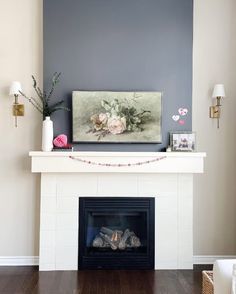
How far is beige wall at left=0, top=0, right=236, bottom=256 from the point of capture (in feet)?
12.0

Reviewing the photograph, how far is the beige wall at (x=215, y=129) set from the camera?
378 cm

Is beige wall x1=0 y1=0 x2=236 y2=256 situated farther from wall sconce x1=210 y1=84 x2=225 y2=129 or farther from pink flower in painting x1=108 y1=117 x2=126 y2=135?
pink flower in painting x1=108 y1=117 x2=126 y2=135

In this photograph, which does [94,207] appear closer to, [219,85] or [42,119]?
[42,119]

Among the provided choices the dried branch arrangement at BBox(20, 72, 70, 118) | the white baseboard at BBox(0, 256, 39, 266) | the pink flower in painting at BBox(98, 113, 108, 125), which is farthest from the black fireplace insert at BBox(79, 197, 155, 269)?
the dried branch arrangement at BBox(20, 72, 70, 118)

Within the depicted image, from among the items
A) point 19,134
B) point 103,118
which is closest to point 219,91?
point 103,118

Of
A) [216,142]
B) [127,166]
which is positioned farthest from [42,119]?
[216,142]

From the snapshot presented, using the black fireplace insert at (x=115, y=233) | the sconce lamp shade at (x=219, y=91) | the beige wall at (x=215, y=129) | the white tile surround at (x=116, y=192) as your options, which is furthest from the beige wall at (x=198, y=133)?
the black fireplace insert at (x=115, y=233)

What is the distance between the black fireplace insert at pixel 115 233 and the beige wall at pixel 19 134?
0.55 m

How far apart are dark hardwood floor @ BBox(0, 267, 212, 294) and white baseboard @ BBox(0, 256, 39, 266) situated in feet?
0.27

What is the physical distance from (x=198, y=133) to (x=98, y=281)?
1.83m

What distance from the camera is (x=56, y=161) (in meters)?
3.45

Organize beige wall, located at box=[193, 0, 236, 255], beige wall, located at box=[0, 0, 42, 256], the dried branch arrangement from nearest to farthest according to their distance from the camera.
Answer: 1. the dried branch arrangement
2. beige wall, located at box=[0, 0, 42, 256]
3. beige wall, located at box=[193, 0, 236, 255]

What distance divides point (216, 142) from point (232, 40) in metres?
1.12

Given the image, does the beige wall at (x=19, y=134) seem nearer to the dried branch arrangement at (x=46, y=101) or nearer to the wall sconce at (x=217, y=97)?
the dried branch arrangement at (x=46, y=101)
